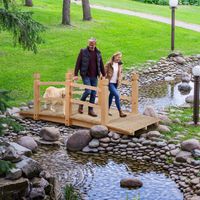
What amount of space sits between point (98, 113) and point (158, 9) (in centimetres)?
2336

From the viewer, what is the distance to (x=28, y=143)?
43.1 ft

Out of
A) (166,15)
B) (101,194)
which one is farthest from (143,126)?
(166,15)

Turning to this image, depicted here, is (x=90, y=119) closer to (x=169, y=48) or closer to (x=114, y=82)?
(x=114, y=82)

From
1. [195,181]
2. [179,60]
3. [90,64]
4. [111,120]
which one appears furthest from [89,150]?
[179,60]

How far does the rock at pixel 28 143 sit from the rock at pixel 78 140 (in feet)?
2.60

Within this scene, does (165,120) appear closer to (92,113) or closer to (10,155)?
(92,113)

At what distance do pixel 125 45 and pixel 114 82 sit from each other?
37.5 feet

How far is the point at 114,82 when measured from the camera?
14.3 meters

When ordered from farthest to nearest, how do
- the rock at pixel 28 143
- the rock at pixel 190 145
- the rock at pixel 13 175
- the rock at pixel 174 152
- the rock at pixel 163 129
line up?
the rock at pixel 163 129
the rock at pixel 28 143
the rock at pixel 174 152
the rock at pixel 190 145
the rock at pixel 13 175

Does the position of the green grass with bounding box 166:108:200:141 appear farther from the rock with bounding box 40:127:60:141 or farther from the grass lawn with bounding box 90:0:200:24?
the grass lawn with bounding box 90:0:200:24

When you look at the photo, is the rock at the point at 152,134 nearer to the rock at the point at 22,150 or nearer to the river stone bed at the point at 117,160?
the river stone bed at the point at 117,160

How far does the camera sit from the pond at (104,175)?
A: 11008 millimetres

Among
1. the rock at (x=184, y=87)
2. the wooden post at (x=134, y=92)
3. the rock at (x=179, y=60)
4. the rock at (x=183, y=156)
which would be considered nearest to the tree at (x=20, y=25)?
the wooden post at (x=134, y=92)

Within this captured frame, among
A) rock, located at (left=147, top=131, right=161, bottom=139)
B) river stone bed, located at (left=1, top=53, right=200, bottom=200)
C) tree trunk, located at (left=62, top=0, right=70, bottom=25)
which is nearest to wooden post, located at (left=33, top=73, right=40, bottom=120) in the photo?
river stone bed, located at (left=1, top=53, right=200, bottom=200)
